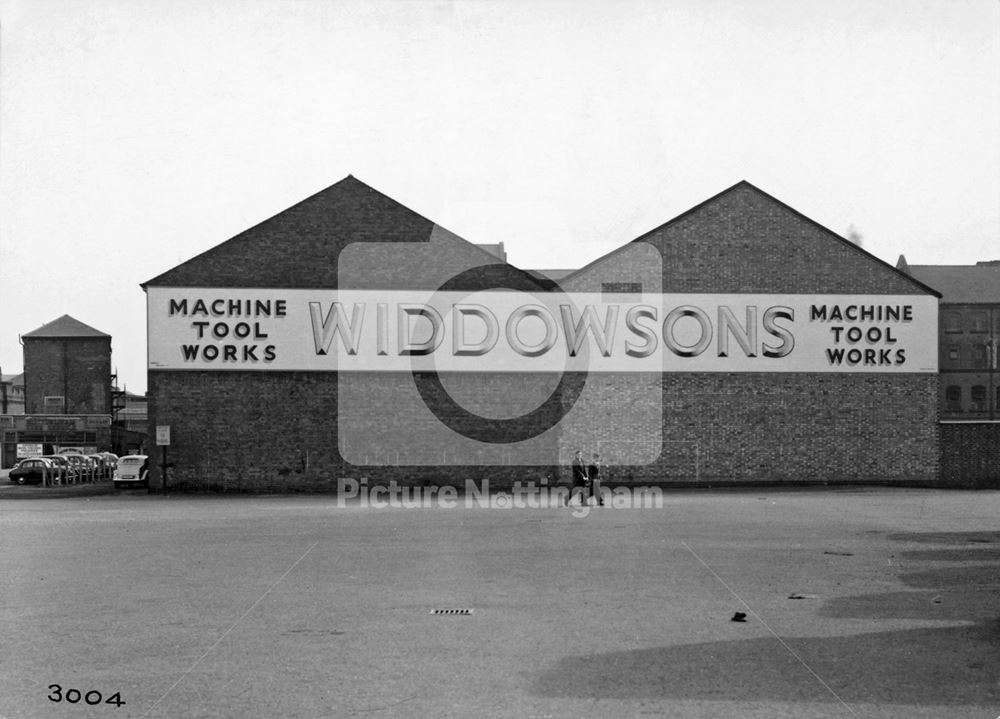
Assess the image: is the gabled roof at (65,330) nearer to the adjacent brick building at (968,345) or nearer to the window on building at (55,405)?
the window on building at (55,405)

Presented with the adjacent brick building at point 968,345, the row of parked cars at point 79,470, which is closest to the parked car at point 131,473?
the row of parked cars at point 79,470

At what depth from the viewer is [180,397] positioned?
35250 mm

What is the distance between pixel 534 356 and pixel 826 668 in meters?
27.8

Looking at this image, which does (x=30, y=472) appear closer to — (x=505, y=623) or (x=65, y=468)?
(x=65, y=468)

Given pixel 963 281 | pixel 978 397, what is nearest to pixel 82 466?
pixel 978 397

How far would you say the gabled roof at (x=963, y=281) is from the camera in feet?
278

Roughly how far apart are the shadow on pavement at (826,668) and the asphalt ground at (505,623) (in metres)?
0.03

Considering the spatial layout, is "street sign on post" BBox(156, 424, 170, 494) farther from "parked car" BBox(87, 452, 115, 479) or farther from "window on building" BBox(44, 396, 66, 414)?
"window on building" BBox(44, 396, 66, 414)

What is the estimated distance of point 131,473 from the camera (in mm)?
41281

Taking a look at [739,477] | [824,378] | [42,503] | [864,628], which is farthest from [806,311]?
[864,628]

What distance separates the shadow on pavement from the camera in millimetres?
7457

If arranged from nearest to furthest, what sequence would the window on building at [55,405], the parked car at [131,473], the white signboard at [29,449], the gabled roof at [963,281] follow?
the parked car at [131,473] < the white signboard at [29,449] < the window on building at [55,405] < the gabled roof at [963,281]

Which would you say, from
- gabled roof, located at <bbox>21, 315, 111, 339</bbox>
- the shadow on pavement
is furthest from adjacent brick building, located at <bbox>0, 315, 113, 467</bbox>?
the shadow on pavement

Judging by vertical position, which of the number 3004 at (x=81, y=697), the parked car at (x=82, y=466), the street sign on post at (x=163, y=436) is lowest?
the parked car at (x=82, y=466)
